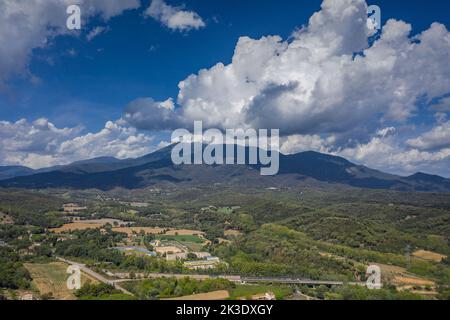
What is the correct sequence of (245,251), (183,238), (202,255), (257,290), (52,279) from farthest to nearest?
1. (183,238)
2. (245,251)
3. (202,255)
4. (52,279)
5. (257,290)

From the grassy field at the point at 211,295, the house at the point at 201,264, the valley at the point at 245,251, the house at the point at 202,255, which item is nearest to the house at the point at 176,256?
the valley at the point at 245,251

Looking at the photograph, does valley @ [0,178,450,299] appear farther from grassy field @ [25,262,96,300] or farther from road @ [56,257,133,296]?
road @ [56,257,133,296]

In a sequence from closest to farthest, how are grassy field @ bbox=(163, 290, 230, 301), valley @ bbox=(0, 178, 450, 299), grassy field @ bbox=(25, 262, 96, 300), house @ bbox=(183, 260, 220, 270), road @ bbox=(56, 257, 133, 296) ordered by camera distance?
grassy field @ bbox=(163, 290, 230, 301)
grassy field @ bbox=(25, 262, 96, 300)
valley @ bbox=(0, 178, 450, 299)
road @ bbox=(56, 257, 133, 296)
house @ bbox=(183, 260, 220, 270)

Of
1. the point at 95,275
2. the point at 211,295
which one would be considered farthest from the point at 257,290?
the point at 95,275

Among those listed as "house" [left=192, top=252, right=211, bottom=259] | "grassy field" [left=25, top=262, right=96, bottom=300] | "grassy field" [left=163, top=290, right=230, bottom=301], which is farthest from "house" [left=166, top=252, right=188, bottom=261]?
"grassy field" [left=163, top=290, right=230, bottom=301]

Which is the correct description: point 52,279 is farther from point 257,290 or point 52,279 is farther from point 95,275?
point 257,290
